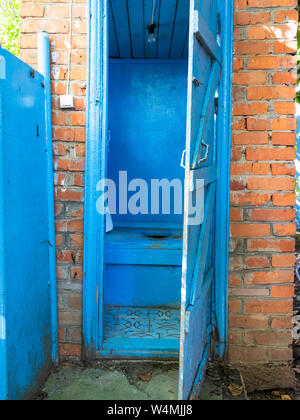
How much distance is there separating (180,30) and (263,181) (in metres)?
1.97

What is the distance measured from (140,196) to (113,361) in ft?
7.96

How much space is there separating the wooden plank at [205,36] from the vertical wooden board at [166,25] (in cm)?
112

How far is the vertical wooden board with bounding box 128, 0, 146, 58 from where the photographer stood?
3.04 m

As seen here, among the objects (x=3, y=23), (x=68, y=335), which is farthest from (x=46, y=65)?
(x=3, y=23)

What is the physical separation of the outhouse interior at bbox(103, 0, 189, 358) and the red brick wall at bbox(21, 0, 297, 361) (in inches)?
23.3

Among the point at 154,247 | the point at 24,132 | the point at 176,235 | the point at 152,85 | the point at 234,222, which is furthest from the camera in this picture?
the point at 152,85

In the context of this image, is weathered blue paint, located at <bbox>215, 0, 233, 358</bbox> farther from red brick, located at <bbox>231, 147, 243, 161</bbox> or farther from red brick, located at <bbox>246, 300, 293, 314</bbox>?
red brick, located at <bbox>246, 300, 293, 314</bbox>

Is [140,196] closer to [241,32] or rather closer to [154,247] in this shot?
[154,247]

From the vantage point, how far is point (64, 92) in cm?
244

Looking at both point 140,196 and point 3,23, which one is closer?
point 140,196

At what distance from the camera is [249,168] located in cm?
244

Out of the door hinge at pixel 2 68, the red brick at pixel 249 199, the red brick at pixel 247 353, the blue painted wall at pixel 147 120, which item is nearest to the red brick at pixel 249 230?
the red brick at pixel 249 199

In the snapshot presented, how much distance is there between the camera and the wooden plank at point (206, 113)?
72.4 inches

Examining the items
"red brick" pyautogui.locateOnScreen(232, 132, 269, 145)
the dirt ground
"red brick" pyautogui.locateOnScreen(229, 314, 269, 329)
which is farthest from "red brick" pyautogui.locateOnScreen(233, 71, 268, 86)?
the dirt ground
